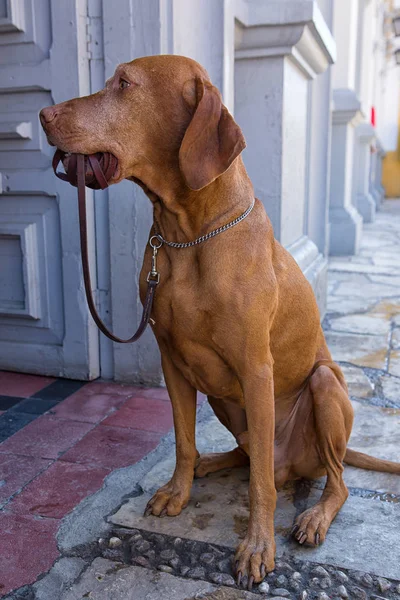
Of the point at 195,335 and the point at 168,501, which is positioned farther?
the point at 168,501

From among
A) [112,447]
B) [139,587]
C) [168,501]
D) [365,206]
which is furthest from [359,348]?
[365,206]

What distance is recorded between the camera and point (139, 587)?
5.74ft

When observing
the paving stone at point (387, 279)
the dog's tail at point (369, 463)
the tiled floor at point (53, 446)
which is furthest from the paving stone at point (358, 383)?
the paving stone at point (387, 279)

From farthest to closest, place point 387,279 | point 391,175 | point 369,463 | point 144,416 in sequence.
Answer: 1. point 391,175
2. point 387,279
3. point 144,416
4. point 369,463

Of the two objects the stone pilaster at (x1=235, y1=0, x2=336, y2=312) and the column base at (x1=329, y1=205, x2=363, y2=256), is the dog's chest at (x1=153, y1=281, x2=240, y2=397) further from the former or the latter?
the column base at (x1=329, y1=205, x2=363, y2=256)

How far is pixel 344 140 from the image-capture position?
8094mm

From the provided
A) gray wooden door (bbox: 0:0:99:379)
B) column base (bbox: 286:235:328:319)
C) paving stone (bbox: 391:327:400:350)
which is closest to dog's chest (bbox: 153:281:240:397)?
gray wooden door (bbox: 0:0:99:379)

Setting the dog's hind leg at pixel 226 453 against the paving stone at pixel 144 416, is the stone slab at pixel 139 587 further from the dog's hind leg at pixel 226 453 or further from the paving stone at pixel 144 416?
the paving stone at pixel 144 416

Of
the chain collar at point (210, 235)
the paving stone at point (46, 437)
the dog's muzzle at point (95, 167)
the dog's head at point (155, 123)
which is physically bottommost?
the paving stone at point (46, 437)

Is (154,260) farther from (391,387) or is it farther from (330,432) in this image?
(391,387)

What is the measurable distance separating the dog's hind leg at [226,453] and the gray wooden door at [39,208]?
4.03ft

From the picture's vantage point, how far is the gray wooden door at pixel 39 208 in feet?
10.3

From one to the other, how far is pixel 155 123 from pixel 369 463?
1.55 metres

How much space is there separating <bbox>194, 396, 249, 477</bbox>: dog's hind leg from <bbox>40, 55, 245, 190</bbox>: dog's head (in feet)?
2.95
